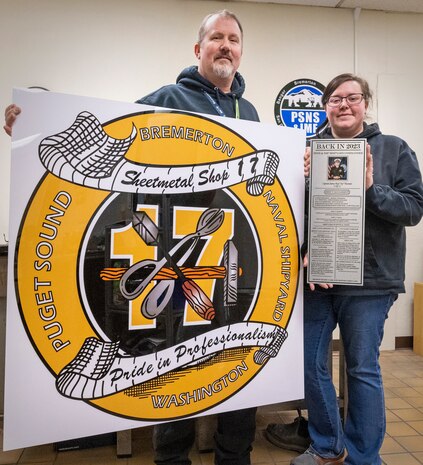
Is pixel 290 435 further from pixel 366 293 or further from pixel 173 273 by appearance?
pixel 173 273

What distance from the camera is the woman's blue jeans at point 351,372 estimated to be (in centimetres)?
150

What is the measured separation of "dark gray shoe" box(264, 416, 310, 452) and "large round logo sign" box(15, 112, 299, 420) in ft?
2.51

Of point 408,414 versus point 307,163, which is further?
point 408,414

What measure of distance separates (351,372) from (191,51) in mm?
2798

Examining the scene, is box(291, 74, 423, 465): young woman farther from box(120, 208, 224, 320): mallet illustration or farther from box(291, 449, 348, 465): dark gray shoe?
box(120, 208, 224, 320): mallet illustration

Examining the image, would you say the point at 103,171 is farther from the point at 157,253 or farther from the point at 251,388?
the point at 251,388

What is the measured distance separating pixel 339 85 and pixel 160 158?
0.74 meters

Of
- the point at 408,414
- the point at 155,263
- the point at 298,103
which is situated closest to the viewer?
the point at 155,263

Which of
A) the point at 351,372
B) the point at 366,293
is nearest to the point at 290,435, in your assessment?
the point at 351,372

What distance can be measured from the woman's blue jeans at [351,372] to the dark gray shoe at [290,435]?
32 centimetres

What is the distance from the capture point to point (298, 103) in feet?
11.7

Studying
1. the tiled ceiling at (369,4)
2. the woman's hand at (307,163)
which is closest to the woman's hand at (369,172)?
the woman's hand at (307,163)

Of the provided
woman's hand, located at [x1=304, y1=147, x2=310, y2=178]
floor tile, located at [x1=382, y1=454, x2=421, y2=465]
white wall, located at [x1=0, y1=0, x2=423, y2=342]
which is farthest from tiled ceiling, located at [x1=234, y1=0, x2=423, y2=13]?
floor tile, located at [x1=382, y1=454, x2=421, y2=465]

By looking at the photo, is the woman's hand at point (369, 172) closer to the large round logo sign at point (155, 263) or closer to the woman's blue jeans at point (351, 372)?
the large round logo sign at point (155, 263)
